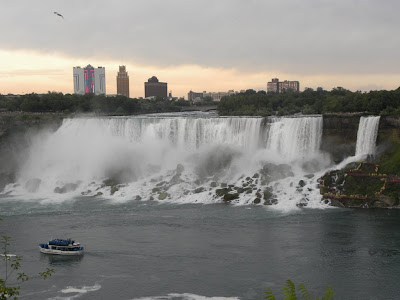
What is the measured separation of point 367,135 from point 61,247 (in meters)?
30.7

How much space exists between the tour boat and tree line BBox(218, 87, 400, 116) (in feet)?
108

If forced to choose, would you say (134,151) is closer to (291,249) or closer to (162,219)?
(162,219)

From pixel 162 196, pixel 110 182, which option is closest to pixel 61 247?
pixel 162 196

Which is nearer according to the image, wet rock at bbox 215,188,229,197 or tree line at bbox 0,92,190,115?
wet rock at bbox 215,188,229,197

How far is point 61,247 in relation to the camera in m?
31.3

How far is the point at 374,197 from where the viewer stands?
4209 centimetres

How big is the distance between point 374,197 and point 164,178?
21092 millimetres

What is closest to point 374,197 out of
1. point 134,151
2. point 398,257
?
point 398,257

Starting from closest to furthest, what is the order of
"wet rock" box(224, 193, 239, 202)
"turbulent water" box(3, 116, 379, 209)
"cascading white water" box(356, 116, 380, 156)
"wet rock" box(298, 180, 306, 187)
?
"wet rock" box(224, 193, 239, 202), "wet rock" box(298, 180, 306, 187), "turbulent water" box(3, 116, 379, 209), "cascading white water" box(356, 116, 380, 156)

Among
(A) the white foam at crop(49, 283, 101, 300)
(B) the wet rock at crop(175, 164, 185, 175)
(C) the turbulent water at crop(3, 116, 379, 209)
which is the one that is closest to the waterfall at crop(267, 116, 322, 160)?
(C) the turbulent water at crop(3, 116, 379, 209)

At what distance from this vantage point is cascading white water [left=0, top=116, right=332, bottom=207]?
49.3 meters

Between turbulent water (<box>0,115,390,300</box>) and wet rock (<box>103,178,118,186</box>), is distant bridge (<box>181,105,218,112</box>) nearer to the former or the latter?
turbulent water (<box>0,115,390,300</box>)

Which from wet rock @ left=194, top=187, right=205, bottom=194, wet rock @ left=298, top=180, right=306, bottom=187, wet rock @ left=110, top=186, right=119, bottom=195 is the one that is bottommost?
wet rock @ left=110, top=186, right=119, bottom=195

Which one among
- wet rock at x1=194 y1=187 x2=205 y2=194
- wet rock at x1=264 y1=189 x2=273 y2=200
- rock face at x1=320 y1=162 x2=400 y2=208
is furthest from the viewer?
wet rock at x1=194 y1=187 x2=205 y2=194
